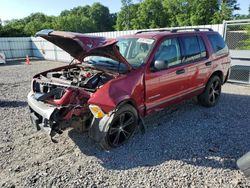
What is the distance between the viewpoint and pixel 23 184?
3107 millimetres

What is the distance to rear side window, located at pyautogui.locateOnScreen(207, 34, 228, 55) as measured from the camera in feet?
18.8

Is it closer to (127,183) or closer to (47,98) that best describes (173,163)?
(127,183)

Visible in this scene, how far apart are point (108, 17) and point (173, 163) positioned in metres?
94.2

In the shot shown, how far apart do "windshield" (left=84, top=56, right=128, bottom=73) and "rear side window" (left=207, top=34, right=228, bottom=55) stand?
2807 mm

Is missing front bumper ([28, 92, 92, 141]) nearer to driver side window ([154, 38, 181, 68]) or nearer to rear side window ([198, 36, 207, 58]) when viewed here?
driver side window ([154, 38, 181, 68])

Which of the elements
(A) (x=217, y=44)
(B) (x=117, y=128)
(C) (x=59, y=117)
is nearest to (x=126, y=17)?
(A) (x=217, y=44)

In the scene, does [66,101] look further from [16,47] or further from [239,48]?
[16,47]

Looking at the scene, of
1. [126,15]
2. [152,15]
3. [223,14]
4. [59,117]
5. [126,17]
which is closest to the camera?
[59,117]

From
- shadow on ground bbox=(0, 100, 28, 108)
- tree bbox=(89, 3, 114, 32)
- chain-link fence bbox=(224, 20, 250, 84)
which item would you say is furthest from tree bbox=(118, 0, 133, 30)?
shadow on ground bbox=(0, 100, 28, 108)

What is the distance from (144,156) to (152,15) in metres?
58.6

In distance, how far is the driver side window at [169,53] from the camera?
435cm

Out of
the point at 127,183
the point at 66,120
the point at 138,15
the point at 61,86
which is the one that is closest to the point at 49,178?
the point at 66,120

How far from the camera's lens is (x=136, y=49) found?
15.1 feet

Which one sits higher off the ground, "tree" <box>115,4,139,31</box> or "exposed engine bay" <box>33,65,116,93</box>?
"tree" <box>115,4,139,31</box>
